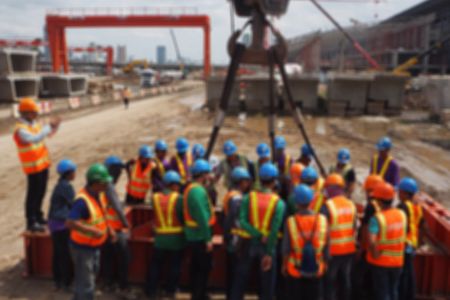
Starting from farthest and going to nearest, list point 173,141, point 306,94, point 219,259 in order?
1. point 306,94
2. point 173,141
3. point 219,259

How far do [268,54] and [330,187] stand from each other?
2.46m

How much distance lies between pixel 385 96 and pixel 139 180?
19386 mm

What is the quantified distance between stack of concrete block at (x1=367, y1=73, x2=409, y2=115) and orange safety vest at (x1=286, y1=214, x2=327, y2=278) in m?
20.1

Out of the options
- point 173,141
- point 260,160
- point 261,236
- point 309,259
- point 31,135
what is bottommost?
point 173,141

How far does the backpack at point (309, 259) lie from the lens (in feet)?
12.0

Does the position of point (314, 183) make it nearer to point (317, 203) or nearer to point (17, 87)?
point (317, 203)

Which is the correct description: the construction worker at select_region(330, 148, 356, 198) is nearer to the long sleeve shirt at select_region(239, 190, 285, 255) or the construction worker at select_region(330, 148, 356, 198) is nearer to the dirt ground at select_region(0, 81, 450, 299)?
the long sleeve shirt at select_region(239, 190, 285, 255)

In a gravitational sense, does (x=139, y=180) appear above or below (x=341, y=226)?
below

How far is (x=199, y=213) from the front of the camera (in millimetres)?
4219

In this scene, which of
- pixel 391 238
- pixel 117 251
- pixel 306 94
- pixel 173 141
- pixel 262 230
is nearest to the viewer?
pixel 391 238

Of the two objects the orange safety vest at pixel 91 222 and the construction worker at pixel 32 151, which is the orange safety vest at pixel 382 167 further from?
the construction worker at pixel 32 151

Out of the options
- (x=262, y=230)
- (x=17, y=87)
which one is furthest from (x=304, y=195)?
(x=17, y=87)

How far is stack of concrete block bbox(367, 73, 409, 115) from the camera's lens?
71.9 ft

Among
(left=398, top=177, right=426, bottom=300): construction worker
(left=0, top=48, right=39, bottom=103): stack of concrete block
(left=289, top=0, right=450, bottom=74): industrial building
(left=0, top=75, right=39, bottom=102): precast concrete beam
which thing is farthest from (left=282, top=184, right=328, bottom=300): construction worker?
(left=289, top=0, right=450, bottom=74): industrial building
